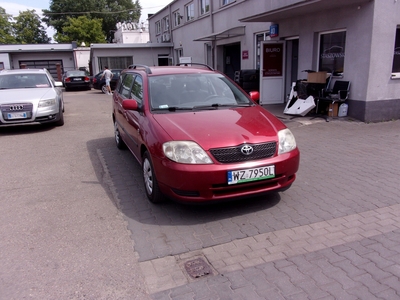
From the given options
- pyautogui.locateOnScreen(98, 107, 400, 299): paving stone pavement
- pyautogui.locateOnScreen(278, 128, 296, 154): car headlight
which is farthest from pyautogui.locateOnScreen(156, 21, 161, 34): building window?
pyautogui.locateOnScreen(278, 128, 296, 154): car headlight

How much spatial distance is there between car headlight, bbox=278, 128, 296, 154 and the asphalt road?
0.74 m

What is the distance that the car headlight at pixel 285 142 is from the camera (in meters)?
3.96

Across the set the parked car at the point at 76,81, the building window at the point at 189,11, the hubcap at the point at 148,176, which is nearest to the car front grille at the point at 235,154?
the hubcap at the point at 148,176

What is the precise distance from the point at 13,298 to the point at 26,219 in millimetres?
1526

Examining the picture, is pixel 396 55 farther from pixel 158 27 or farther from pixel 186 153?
pixel 158 27

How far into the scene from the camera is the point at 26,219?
4.00 metres

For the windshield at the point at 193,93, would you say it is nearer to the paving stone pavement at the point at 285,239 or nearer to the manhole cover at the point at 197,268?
the paving stone pavement at the point at 285,239

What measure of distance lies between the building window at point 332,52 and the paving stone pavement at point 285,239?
492cm

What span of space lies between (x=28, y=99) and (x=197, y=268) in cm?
757

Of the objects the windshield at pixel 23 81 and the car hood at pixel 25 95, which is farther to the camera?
the windshield at pixel 23 81

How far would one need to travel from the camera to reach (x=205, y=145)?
3.67m

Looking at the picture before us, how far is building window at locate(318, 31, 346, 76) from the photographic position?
945 centimetres

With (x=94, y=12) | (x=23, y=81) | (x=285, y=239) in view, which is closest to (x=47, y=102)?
(x=23, y=81)

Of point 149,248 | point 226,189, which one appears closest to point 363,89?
point 226,189
